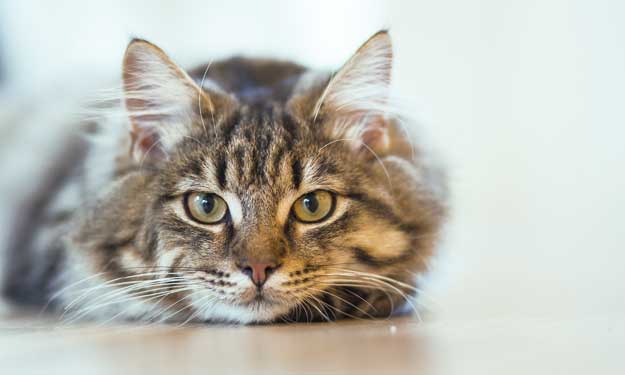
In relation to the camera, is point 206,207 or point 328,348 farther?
point 206,207

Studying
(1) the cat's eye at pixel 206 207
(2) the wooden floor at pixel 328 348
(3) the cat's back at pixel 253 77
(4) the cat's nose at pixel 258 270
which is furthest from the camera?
(3) the cat's back at pixel 253 77

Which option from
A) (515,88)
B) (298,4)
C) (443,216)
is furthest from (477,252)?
(298,4)

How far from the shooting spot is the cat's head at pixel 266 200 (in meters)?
1.24

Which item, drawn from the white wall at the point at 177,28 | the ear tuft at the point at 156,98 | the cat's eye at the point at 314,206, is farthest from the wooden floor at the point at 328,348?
the white wall at the point at 177,28

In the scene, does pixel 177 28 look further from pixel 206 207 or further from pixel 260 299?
pixel 260 299

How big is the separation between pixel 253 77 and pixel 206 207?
42 cm

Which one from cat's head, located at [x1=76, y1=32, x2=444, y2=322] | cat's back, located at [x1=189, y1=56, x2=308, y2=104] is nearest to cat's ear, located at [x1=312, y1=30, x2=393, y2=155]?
cat's head, located at [x1=76, y1=32, x2=444, y2=322]

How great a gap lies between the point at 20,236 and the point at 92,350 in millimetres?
737

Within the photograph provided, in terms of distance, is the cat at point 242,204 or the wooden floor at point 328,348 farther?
the cat at point 242,204

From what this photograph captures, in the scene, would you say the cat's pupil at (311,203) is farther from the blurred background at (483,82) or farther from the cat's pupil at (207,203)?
the blurred background at (483,82)

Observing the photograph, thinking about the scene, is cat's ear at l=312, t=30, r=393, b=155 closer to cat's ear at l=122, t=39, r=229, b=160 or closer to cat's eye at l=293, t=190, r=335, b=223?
cat's eye at l=293, t=190, r=335, b=223

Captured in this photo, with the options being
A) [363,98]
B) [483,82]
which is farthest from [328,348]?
[483,82]

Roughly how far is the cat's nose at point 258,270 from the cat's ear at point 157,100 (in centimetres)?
37

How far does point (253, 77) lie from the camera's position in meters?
1.57
